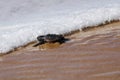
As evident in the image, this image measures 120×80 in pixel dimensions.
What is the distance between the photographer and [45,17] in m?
6.58

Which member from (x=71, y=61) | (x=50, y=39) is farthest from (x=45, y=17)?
(x=71, y=61)

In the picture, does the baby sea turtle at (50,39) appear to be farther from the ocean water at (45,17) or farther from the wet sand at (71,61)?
the ocean water at (45,17)

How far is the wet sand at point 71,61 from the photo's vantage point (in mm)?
3662

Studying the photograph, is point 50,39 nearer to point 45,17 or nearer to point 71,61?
point 71,61

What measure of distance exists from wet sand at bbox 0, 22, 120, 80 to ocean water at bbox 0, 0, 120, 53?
447mm

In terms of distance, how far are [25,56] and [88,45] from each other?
2.75 ft

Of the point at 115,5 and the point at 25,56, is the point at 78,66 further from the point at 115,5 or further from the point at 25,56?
the point at 115,5

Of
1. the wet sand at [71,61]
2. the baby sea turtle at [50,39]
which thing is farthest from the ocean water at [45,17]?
the wet sand at [71,61]

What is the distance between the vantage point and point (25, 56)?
15.2 ft

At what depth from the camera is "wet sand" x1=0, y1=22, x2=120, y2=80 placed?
366 cm

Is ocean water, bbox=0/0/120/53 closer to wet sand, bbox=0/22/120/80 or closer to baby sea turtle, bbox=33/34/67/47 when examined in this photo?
baby sea turtle, bbox=33/34/67/47

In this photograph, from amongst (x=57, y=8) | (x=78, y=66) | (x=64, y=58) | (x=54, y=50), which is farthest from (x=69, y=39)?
(x=57, y=8)

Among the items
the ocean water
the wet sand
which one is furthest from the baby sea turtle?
the ocean water

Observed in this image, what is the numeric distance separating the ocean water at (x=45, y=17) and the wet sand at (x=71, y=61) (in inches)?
17.6
